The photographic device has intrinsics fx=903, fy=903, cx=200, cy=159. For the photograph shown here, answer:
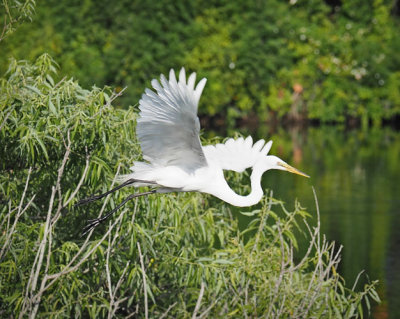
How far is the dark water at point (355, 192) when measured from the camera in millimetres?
9258

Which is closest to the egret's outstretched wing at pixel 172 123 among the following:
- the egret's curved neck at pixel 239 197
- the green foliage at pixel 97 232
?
the egret's curved neck at pixel 239 197

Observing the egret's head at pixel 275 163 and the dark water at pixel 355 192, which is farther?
the dark water at pixel 355 192

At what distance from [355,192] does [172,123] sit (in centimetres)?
936

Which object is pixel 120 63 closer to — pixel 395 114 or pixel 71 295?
pixel 395 114

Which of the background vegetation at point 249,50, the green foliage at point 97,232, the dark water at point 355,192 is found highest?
the background vegetation at point 249,50

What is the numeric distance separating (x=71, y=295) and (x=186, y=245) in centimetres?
104

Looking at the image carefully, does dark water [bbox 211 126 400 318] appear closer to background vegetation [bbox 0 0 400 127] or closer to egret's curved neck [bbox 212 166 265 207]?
background vegetation [bbox 0 0 400 127]

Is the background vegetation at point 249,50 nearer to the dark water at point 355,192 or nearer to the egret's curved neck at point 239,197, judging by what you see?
the dark water at point 355,192

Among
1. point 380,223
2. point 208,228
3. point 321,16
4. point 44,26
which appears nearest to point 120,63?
point 44,26

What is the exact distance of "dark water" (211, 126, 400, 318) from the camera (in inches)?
364

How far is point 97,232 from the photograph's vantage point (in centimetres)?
567

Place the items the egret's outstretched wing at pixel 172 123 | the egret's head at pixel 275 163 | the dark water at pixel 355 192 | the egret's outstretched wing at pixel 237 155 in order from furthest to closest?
the dark water at pixel 355 192, the egret's outstretched wing at pixel 237 155, the egret's head at pixel 275 163, the egret's outstretched wing at pixel 172 123

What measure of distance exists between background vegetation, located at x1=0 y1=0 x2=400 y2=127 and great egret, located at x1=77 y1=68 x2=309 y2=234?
17896mm

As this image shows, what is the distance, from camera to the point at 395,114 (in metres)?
25.8
